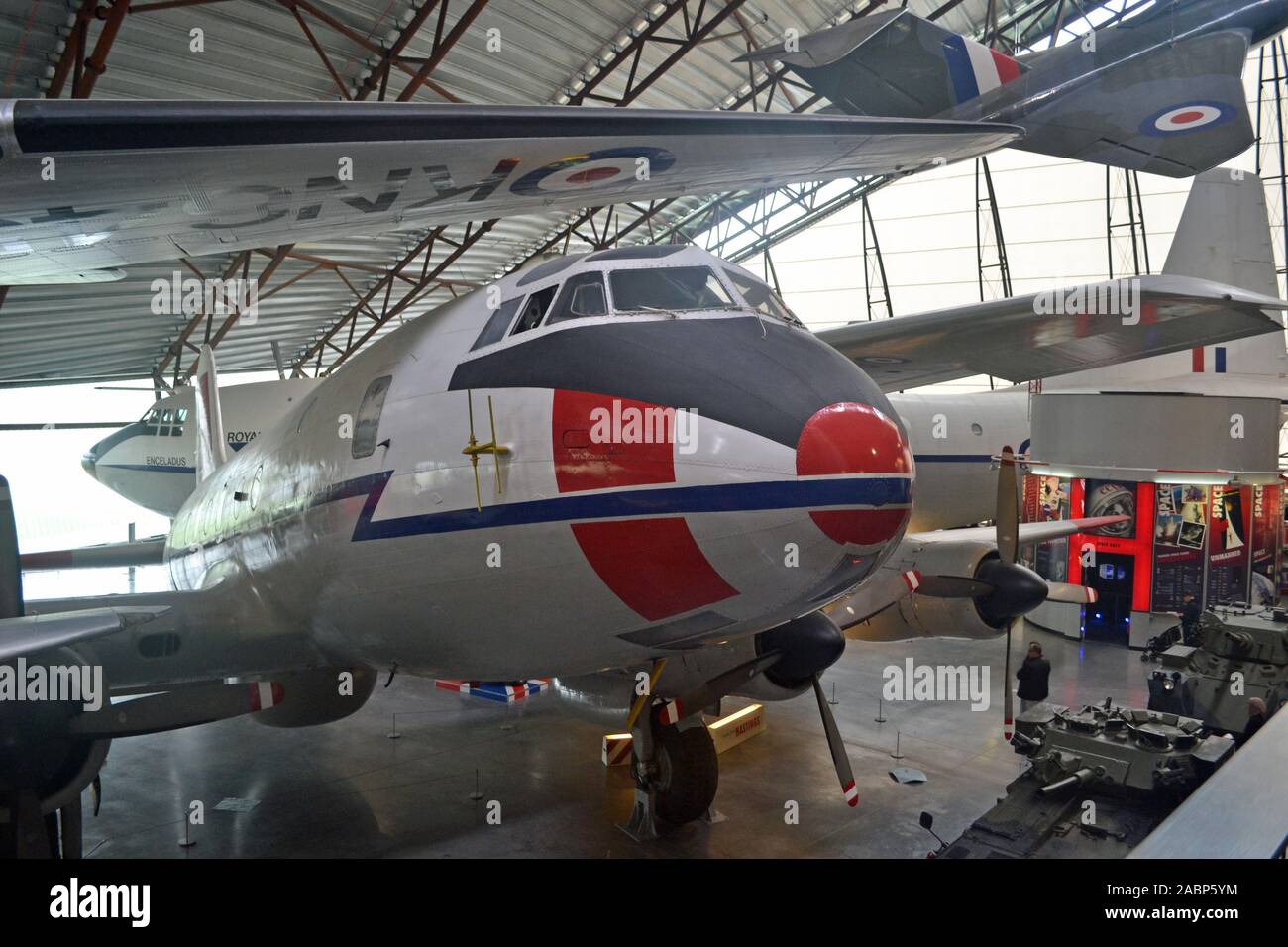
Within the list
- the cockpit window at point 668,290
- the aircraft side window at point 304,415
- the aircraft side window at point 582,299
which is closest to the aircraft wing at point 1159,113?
the cockpit window at point 668,290

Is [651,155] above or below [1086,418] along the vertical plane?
above

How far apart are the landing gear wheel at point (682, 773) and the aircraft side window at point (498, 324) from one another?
5112 mm

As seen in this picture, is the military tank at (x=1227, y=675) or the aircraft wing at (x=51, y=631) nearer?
the aircraft wing at (x=51, y=631)

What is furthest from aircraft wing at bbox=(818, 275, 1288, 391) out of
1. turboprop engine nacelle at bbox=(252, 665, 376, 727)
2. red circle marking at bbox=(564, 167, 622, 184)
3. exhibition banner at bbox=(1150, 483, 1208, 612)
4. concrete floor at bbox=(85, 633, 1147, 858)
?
exhibition banner at bbox=(1150, 483, 1208, 612)

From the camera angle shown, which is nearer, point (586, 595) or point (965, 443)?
point (586, 595)

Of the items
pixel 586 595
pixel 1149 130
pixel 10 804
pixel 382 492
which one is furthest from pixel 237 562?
pixel 1149 130

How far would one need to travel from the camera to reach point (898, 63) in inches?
440

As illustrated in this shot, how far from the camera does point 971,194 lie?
31312mm

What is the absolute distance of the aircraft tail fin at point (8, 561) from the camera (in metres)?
6.67

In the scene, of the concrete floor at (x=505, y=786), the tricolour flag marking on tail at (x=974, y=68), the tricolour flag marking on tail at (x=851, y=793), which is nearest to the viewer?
the tricolour flag marking on tail at (x=851, y=793)

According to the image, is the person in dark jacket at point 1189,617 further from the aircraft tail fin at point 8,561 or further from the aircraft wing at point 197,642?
the aircraft tail fin at point 8,561

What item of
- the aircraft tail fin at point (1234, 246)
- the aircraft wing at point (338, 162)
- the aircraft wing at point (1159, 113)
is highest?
the aircraft wing at point (1159, 113)

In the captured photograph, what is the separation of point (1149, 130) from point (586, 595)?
11.1 m
